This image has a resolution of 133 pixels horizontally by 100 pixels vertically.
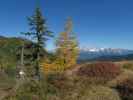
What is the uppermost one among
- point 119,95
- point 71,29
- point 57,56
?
point 71,29

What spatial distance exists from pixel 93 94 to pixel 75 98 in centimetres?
101

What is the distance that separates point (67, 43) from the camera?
172 feet

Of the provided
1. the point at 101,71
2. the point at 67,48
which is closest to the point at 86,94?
the point at 101,71

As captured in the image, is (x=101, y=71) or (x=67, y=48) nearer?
(x=101, y=71)

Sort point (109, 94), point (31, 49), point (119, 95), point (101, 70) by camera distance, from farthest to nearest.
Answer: point (31, 49) < point (101, 70) < point (119, 95) < point (109, 94)

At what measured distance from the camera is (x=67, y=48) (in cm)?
5231

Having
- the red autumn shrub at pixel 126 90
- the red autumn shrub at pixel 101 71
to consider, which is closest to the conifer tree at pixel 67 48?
the red autumn shrub at pixel 101 71

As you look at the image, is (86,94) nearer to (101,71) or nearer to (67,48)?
(101,71)

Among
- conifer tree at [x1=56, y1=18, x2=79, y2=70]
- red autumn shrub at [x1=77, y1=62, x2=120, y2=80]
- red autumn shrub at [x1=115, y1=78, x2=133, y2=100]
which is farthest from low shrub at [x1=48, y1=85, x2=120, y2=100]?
conifer tree at [x1=56, y1=18, x2=79, y2=70]

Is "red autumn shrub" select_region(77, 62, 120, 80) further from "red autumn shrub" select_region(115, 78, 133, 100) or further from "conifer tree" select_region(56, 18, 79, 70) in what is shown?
"conifer tree" select_region(56, 18, 79, 70)

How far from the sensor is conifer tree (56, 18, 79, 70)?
51719 mm

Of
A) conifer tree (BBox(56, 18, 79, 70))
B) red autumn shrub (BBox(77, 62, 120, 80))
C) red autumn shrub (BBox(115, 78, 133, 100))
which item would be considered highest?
conifer tree (BBox(56, 18, 79, 70))

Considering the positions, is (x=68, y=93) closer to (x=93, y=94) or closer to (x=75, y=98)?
(x=75, y=98)

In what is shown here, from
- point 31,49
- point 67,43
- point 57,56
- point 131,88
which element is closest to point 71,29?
point 67,43
